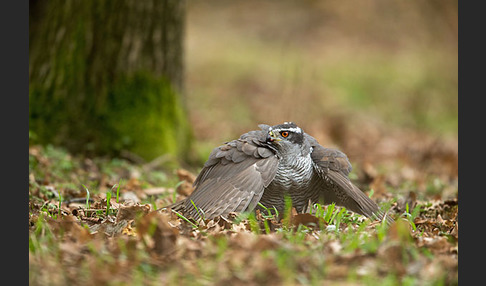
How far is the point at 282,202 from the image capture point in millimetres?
4988

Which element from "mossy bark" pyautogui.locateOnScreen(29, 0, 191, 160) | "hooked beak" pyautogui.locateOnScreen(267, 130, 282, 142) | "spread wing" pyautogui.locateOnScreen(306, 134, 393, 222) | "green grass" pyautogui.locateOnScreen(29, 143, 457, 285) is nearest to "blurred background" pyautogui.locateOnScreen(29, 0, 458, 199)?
"mossy bark" pyautogui.locateOnScreen(29, 0, 191, 160)

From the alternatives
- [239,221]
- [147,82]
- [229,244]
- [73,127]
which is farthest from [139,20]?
[229,244]

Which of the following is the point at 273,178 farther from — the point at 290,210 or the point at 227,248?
the point at 227,248

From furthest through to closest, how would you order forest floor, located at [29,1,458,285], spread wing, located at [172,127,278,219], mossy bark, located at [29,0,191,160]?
mossy bark, located at [29,0,191,160] → spread wing, located at [172,127,278,219] → forest floor, located at [29,1,458,285]

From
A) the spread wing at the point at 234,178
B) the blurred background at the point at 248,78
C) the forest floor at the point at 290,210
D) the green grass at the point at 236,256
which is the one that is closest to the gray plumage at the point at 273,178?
the spread wing at the point at 234,178

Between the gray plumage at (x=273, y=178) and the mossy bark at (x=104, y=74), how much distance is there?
2.56 metres

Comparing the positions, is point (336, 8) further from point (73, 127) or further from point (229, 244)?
point (229, 244)

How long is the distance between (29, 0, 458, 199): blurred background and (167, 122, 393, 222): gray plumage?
81.2 inches

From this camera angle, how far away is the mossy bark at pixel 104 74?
282 inches

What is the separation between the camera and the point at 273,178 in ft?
15.4

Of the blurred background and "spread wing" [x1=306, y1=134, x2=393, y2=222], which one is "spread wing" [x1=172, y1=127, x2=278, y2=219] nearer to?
"spread wing" [x1=306, y1=134, x2=393, y2=222]

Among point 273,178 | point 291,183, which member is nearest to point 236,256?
point 273,178

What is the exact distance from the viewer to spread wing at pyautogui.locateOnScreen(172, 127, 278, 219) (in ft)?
14.8

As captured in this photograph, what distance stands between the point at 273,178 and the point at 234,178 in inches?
13.4
